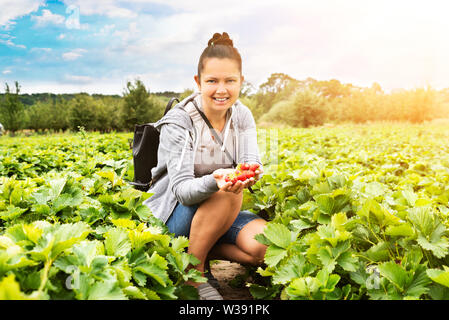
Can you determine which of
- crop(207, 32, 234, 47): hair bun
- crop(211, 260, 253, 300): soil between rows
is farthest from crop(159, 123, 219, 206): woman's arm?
crop(211, 260, 253, 300): soil between rows

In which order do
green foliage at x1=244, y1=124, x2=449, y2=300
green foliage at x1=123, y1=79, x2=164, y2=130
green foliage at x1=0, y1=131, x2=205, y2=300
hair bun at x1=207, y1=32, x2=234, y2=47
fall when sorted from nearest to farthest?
green foliage at x1=0, y1=131, x2=205, y2=300 → green foliage at x1=244, y1=124, x2=449, y2=300 → hair bun at x1=207, y1=32, x2=234, y2=47 → green foliage at x1=123, y1=79, x2=164, y2=130

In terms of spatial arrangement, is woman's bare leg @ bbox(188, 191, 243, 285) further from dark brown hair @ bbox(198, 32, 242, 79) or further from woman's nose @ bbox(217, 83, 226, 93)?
dark brown hair @ bbox(198, 32, 242, 79)

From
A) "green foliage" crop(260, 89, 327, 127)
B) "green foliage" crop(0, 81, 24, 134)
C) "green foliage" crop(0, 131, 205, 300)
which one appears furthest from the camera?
"green foliage" crop(260, 89, 327, 127)

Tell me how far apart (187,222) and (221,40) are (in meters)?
1.11

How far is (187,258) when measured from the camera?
5.23 feet

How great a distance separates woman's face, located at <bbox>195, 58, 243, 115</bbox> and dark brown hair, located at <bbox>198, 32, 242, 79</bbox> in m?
0.03

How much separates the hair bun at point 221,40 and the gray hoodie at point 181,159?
36 centimetres

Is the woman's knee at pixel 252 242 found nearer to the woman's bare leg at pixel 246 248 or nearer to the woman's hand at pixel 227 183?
the woman's bare leg at pixel 246 248

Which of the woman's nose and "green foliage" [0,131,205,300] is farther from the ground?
the woman's nose

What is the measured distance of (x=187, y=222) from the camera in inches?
84.3

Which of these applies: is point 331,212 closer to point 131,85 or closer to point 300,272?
point 300,272

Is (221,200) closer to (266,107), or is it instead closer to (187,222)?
(187,222)

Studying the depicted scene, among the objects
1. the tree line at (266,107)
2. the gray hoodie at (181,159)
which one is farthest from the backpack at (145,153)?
the tree line at (266,107)

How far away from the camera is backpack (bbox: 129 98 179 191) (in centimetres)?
240
